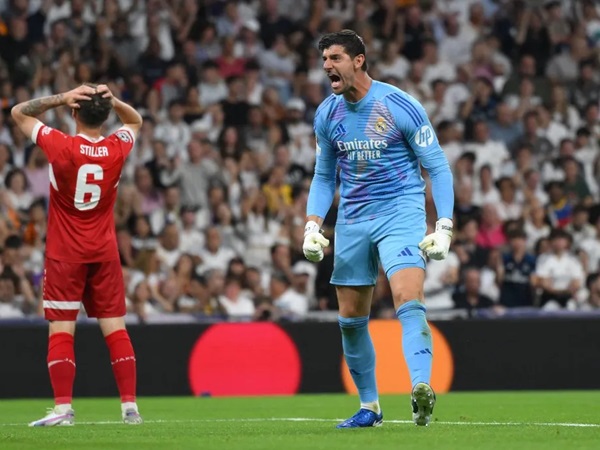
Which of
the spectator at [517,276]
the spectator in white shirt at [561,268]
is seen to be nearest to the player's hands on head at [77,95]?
the spectator at [517,276]

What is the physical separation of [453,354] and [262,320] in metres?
2.11

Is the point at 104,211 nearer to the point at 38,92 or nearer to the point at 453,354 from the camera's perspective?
the point at 453,354

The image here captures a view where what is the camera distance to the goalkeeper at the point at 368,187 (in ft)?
25.6

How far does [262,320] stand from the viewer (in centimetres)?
1457

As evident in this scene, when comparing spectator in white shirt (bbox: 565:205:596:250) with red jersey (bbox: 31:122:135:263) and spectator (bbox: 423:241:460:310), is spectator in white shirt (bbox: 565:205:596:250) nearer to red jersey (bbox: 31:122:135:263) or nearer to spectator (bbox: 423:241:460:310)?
spectator (bbox: 423:241:460:310)

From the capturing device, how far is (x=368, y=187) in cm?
796

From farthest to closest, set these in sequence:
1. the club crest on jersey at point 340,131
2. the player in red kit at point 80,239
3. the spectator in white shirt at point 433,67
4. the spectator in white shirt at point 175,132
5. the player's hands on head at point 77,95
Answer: the spectator in white shirt at point 433,67 → the spectator in white shirt at point 175,132 → the player in red kit at point 80,239 → the player's hands on head at point 77,95 → the club crest on jersey at point 340,131

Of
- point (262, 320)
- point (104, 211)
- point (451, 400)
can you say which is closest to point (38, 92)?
point (262, 320)

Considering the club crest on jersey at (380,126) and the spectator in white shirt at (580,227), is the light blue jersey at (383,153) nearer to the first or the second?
the club crest on jersey at (380,126)

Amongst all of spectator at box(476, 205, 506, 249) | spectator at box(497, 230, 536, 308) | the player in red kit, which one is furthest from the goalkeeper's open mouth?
spectator at box(476, 205, 506, 249)

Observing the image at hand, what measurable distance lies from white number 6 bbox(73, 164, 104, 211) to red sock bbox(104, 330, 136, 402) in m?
0.88

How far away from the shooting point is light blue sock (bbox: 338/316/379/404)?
805 cm

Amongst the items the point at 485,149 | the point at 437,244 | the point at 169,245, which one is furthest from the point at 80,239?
the point at 485,149

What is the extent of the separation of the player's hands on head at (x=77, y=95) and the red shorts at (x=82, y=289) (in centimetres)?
104
